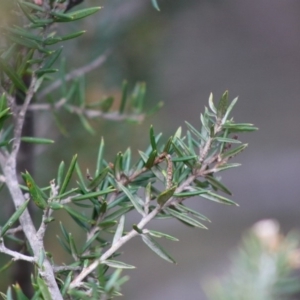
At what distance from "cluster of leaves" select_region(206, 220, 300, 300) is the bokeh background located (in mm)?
275

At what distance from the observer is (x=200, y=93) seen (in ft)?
6.44

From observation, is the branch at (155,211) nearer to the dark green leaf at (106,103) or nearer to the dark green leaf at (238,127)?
the dark green leaf at (238,127)

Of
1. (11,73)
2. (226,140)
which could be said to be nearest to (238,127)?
(226,140)

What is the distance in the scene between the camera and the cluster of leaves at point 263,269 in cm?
30

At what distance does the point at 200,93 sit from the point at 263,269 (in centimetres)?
167

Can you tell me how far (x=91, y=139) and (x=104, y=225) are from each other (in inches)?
14.3

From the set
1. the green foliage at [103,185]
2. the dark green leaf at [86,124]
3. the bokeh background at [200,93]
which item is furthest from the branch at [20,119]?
the bokeh background at [200,93]

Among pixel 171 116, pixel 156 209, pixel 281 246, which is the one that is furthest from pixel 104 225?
pixel 171 116

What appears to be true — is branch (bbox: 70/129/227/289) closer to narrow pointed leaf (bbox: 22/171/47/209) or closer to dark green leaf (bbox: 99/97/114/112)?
narrow pointed leaf (bbox: 22/171/47/209)

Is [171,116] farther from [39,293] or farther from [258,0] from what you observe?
[39,293]

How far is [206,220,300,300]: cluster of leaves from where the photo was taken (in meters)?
0.30

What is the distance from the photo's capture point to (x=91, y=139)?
598 mm

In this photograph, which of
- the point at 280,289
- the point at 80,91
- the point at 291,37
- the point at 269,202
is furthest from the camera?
the point at 291,37

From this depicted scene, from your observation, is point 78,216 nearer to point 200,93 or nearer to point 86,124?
point 86,124
